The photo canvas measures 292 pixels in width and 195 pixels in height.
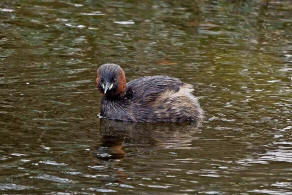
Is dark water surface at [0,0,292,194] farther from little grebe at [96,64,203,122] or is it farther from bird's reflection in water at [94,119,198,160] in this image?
little grebe at [96,64,203,122]

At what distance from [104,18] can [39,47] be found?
2266 millimetres

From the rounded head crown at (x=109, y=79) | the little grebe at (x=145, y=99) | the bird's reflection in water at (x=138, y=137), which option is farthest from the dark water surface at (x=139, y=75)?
the rounded head crown at (x=109, y=79)

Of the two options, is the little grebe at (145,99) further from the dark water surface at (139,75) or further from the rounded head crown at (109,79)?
the dark water surface at (139,75)

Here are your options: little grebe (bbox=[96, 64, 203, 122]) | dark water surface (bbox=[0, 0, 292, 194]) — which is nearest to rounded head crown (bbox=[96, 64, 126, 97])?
little grebe (bbox=[96, 64, 203, 122])

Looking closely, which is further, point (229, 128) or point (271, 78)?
Answer: point (271, 78)

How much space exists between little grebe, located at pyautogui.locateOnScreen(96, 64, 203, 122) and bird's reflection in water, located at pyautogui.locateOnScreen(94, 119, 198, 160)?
12cm

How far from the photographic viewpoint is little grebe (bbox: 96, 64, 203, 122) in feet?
32.3

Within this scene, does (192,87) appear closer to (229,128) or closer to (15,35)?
(229,128)

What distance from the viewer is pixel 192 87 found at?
10.4 metres

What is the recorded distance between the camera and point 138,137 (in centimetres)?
904

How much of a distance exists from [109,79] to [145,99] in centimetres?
51

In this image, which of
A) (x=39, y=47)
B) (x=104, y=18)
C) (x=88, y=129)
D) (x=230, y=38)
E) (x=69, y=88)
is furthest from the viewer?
(x=104, y=18)

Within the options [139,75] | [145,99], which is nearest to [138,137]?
[145,99]

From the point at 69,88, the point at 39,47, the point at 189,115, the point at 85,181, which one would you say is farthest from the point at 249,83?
the point at 85,181
